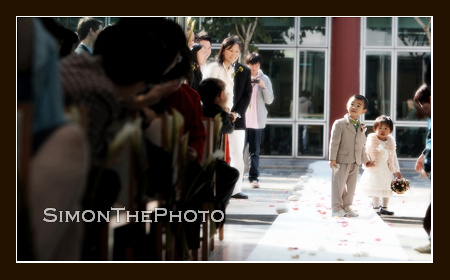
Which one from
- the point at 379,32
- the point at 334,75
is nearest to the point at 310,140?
the point at 334,75

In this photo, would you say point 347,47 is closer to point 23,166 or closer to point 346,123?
point 346,123

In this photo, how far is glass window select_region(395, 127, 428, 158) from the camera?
12.9 meters

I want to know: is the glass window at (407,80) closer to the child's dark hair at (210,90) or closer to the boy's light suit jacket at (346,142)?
the boy's light suit jacket at (346,142)

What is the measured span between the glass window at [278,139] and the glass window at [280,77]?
21 centimetres

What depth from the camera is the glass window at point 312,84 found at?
13.0 metres

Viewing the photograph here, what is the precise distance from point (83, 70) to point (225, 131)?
3107 mm

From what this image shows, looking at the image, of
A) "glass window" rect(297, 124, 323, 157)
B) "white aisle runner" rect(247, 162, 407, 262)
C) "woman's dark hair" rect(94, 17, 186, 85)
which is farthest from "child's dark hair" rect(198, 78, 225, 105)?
"glass window" rect(297, 124, 323, 157)

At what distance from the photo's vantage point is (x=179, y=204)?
3828 millimetres

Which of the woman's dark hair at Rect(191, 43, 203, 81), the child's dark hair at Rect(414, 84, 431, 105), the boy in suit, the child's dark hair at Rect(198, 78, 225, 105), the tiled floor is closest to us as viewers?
the child's dark hair at Rect(414, 84, 431, 105)

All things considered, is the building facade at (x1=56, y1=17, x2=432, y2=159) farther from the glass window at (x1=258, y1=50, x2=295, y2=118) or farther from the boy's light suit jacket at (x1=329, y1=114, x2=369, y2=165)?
the boy's light suit jacket at (x1=329, y1=114, x2=369, y2=165)

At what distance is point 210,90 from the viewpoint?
5.46 m

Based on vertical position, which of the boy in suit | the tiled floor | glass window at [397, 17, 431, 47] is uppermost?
glass window at [397, 17, 431, 47]

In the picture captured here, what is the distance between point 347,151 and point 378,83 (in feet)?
23.2

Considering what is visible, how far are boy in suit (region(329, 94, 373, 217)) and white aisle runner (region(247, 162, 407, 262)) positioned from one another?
0.53 ft
